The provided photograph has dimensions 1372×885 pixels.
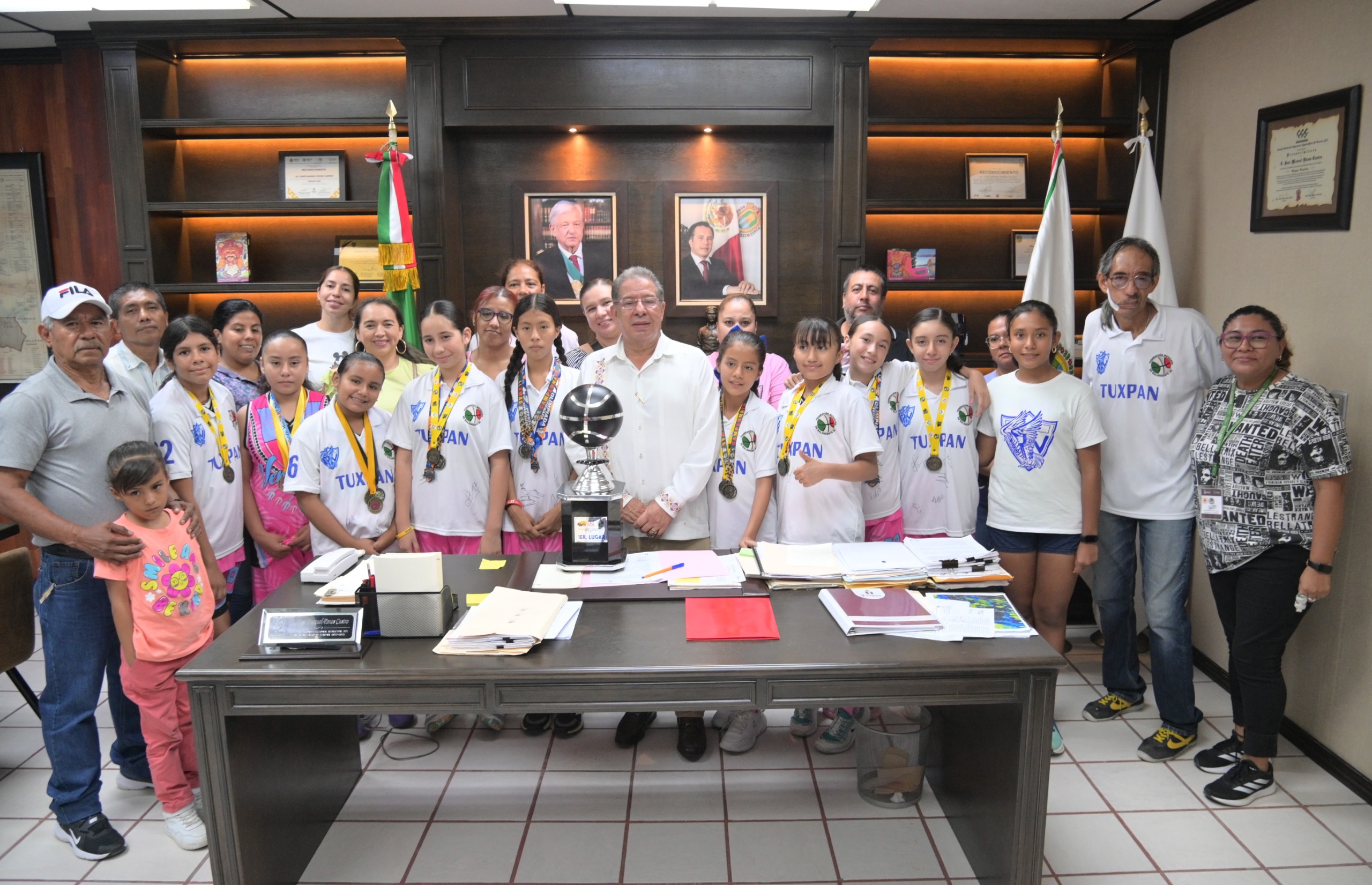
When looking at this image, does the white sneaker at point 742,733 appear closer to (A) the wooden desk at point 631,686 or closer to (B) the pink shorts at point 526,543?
(B) the pink shorts at point 526,543

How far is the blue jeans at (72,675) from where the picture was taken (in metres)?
2.74

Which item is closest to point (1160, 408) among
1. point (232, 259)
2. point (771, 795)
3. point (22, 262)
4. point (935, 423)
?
point (935, 423)

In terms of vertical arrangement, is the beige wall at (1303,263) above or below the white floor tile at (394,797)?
above

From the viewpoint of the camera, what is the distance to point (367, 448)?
131 inches

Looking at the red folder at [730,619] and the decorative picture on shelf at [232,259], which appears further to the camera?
the decorative picture on shelf at [232,259]

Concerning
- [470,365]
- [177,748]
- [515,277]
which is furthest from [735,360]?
[177,748]

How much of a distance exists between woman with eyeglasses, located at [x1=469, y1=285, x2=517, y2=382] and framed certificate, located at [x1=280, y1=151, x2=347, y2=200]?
7.15 ft

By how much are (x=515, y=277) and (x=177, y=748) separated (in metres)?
2.33

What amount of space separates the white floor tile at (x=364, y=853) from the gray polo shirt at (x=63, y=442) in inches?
49.4

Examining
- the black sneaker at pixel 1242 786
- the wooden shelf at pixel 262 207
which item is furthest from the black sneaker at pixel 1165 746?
the wooden shelf at pixel 262 207

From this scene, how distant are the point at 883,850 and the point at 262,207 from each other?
15.3 feet

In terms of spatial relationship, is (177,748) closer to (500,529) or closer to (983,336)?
(500,529)

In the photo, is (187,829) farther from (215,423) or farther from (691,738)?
(691,738)

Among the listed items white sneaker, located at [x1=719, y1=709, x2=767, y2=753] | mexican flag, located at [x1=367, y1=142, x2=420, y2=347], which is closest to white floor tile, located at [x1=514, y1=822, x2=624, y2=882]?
white sneaker, located at [x1=719, y1=709, x2=767, y2=753]
